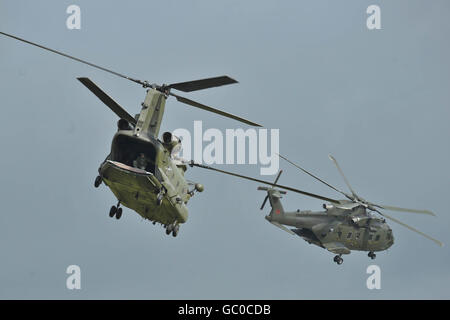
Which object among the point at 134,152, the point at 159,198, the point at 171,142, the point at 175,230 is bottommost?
the point at 175,230

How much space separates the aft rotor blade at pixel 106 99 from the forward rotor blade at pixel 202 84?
10.9 ft

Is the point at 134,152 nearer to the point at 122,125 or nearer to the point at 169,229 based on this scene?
the point at 122,125

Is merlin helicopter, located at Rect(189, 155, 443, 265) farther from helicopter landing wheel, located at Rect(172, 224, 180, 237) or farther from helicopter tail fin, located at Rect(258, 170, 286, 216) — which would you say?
helicopter landing wheel, located at Rect(172, 224, 180, 237)

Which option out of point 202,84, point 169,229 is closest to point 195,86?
point 202,84

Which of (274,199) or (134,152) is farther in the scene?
(274,199)

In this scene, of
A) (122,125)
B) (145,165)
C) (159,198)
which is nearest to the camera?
(122,125)

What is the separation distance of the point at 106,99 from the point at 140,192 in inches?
236

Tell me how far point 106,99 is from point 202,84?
252 inches

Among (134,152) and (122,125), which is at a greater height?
(122,125)

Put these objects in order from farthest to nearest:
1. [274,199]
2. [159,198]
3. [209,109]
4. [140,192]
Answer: [274,199], [140,192], [159,198], [209,109]

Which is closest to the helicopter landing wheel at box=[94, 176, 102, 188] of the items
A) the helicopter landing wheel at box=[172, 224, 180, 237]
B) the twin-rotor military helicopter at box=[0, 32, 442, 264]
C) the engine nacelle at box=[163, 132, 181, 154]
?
the twin-rotor military helicopter at box=[0, 32, 442, 264]

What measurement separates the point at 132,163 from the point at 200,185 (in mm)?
7281

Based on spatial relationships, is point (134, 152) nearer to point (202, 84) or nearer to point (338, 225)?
point (202, 84)

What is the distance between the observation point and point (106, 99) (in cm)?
4638
